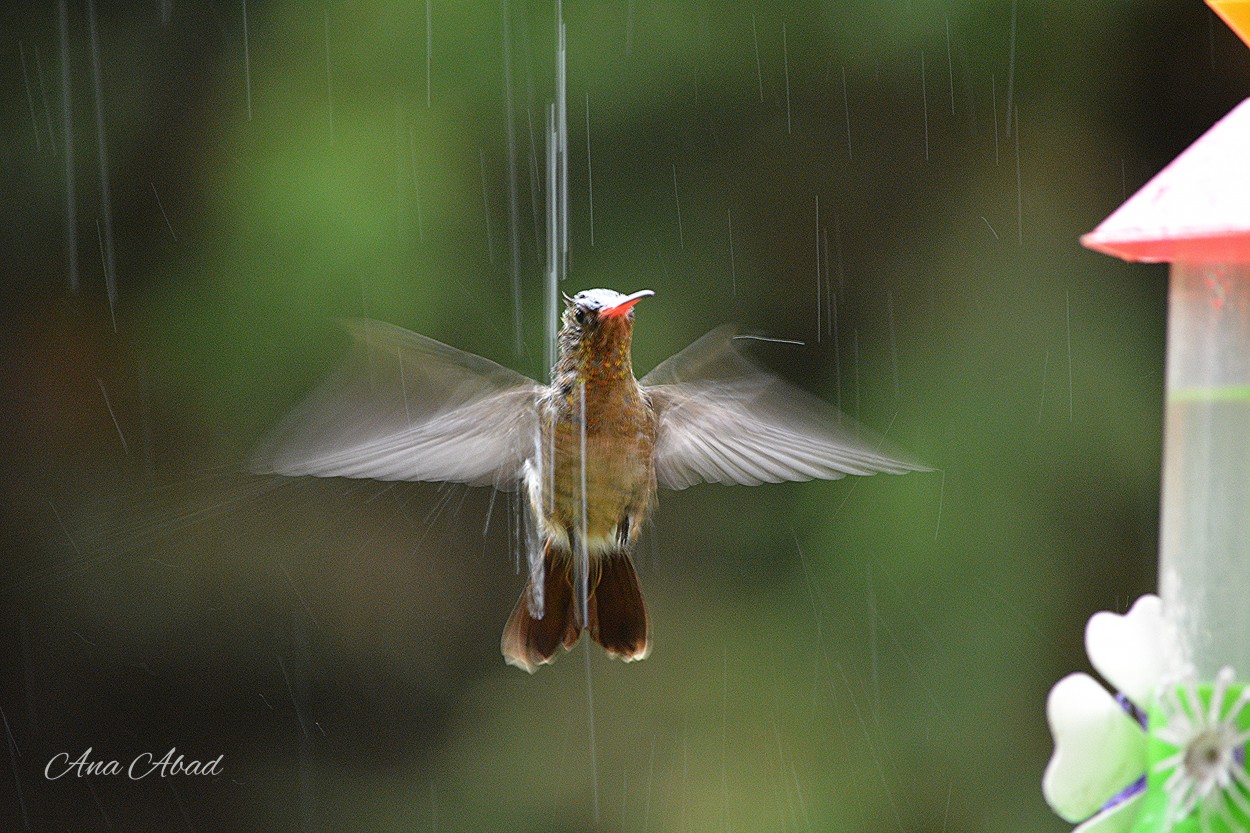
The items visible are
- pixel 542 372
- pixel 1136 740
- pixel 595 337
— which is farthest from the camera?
pixel 542 372

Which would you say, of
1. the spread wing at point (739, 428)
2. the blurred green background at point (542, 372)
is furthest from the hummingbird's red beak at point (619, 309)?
the blurred green background at point (542, 372)

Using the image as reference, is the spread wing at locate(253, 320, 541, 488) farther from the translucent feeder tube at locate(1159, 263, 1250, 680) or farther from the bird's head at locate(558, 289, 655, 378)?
the translucent feeder tube at locate(1159, 263, 1250, 680)

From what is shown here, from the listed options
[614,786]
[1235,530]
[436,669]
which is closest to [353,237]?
Answer: [436,669]

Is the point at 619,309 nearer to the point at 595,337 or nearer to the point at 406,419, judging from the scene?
the point at 595,337

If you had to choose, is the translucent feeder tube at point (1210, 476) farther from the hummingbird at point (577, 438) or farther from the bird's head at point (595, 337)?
the bird's head at point (595, 337)

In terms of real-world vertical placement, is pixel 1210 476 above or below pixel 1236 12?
below
